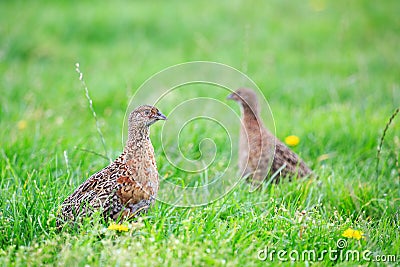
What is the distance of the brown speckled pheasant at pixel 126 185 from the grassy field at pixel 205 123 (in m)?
0.16

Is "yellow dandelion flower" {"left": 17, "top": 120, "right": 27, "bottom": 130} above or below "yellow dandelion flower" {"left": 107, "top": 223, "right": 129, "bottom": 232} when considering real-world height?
above

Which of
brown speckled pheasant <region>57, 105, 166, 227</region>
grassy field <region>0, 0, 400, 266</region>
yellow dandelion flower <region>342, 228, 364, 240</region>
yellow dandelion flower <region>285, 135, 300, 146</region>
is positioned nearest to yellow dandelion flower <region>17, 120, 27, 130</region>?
grassy field <region>0, 0, 400, 266</region>

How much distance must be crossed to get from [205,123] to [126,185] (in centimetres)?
267

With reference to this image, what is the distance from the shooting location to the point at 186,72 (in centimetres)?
595

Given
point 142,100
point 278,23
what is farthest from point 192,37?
point 142,100

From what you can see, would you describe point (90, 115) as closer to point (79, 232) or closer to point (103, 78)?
point (103, 78)

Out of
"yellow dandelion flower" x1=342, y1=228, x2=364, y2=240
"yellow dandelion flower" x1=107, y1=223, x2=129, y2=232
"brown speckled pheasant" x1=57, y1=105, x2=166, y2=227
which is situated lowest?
"yellow dandelion flower" x1=342, y1=228, x2=364, y2=240

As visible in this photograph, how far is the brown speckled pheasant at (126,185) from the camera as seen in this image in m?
4.27

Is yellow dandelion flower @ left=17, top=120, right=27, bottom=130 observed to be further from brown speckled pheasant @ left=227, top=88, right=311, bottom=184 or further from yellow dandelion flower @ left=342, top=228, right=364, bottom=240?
yellow dandelion flower @ left=342, top=228, right=364, bottom=240

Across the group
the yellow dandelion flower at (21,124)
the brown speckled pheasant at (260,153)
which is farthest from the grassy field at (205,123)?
the brown speckled pheasant at (260,153)

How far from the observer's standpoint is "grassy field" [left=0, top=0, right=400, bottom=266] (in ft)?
13.1

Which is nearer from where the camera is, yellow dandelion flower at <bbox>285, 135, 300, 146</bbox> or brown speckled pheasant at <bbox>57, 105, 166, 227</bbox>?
brown speckled pheasant at <bbox>57, 105, 166, 227</bbox>

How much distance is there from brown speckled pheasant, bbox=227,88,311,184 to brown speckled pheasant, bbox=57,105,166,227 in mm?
1345

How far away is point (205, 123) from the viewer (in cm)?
691
